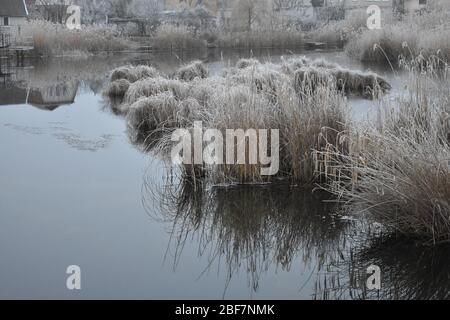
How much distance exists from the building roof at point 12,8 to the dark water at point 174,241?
920 inches

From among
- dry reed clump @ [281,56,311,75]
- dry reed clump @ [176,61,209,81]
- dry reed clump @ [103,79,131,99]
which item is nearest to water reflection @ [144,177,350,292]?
dry reed clump @ [281,56,311,75]

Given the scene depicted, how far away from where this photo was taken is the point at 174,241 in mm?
4703

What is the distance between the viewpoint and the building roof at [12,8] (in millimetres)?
28828

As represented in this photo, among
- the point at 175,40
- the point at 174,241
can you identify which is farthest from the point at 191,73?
the point at 175,40

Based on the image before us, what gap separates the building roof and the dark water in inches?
920

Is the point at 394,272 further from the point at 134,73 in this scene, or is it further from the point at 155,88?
the point at 134,73

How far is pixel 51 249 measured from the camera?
4.54 meters

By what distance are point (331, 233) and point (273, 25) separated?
23.6m

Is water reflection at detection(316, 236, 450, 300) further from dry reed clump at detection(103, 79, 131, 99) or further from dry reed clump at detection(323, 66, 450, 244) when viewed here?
dry reed clump at detection(103, 79, 131, 99)

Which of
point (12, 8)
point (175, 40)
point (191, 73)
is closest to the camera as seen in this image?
point (191, 73)

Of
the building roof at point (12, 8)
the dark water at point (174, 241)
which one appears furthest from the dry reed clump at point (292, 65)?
the building roof at point (12, 8)

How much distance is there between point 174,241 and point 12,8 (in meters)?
27.2
